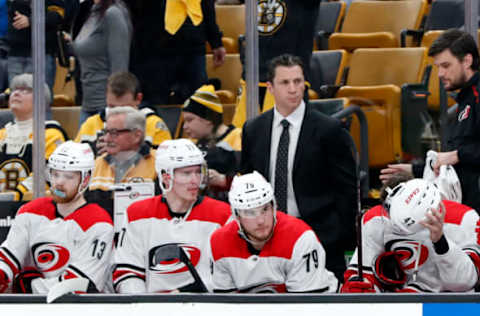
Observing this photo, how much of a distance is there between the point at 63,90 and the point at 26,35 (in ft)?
1.07

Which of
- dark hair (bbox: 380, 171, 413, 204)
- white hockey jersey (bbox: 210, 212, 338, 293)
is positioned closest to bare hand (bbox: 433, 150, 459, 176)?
dark hair (bbox: 380, 171, 413, 204)

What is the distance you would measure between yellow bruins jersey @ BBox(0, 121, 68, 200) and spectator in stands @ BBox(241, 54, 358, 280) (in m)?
1.00

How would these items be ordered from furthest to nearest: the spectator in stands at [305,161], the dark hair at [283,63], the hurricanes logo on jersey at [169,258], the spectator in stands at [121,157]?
the spectator in stands at [121,157] < the dark hair at [283,63] < the spectator in stands at [305,161] < the hurricanes logo on jersey at [169,258]

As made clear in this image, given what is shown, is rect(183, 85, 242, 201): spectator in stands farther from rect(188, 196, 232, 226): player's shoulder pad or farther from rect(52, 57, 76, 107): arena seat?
Result: rect(52, 57, 76, 107): arena seat

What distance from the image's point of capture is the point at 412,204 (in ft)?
11.3

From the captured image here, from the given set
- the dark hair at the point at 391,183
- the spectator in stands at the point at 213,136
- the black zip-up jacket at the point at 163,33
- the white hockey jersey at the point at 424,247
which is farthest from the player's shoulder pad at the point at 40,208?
the dark hair at the point at 391,183

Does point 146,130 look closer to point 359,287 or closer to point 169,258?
point 169,258

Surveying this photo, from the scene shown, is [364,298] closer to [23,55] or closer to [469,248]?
[469,248]

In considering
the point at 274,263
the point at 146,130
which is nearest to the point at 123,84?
the point at 146,130

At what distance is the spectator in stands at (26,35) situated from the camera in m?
4.55

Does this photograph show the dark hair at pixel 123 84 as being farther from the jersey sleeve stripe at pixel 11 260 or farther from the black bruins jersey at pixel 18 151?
the jersey sleeve stripe at pixel 11 260

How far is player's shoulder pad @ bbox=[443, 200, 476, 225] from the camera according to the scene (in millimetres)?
3662

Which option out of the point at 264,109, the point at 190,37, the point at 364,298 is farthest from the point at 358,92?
the point at 364,298

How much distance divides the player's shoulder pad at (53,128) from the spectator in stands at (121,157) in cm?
21
